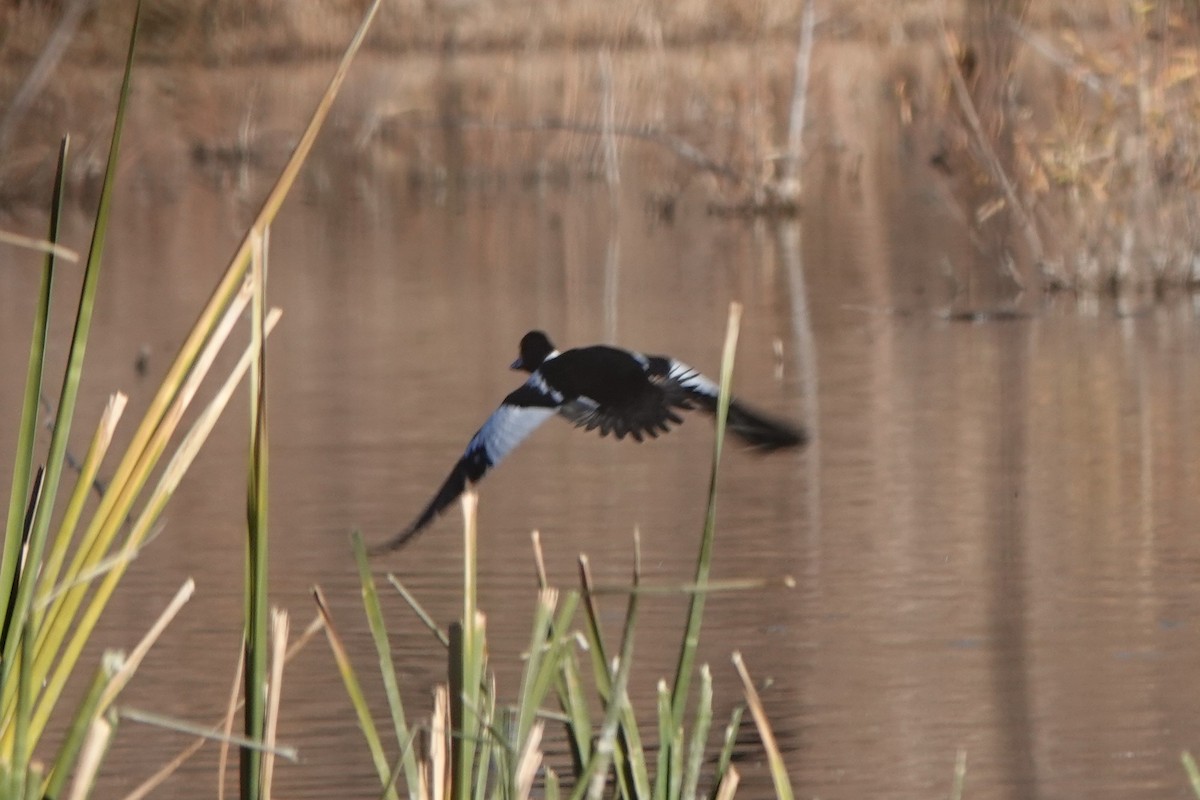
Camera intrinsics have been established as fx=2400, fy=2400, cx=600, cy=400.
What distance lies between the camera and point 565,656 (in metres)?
2.56

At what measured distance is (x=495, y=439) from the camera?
4.41 meters

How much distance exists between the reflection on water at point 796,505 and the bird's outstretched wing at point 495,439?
0.46 meters

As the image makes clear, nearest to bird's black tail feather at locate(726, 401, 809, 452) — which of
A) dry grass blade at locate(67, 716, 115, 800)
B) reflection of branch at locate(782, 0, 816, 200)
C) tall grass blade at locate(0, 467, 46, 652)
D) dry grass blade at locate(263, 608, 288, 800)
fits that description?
dry grass blade at locate(263, 608, 288, 800)

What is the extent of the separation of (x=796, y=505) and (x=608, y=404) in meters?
2.24

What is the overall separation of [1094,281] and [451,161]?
10856 millimetres

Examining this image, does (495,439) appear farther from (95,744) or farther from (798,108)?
(798,108)

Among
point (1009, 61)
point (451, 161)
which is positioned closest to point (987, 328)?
point (1009, 61)

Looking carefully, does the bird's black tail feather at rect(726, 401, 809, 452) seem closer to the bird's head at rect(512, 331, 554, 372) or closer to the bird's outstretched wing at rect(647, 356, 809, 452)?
the bird's outstretched wing at rect(647, 356, 809, 452)

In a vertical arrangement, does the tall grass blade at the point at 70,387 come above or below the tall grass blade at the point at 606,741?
above

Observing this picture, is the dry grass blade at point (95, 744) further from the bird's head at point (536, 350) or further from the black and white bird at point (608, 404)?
the bird's head at point (536, 350)

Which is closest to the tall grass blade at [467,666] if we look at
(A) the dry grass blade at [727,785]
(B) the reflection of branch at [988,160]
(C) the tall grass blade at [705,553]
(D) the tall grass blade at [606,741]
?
(D) the tall grass blade at [606,741]

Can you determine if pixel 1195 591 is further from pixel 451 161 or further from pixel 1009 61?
pixel 451 161

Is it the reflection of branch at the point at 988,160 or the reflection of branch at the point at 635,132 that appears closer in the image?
the reflection of branch at the point at 988,160

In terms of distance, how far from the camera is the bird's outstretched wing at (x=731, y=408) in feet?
14.5
